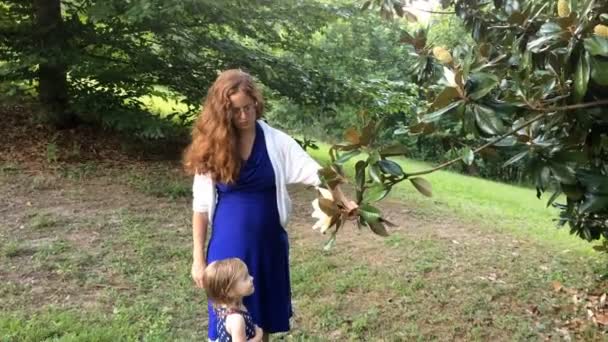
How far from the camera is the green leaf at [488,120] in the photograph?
1.84 metres

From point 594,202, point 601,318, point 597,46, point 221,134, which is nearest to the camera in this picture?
point 597,46

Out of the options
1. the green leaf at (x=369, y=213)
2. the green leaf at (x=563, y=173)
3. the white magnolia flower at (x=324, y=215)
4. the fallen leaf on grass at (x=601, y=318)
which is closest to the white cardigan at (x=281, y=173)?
the white magnolia flower at (x=324, y=215)

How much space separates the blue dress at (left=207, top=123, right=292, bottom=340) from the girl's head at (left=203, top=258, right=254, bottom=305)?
0.67 ft

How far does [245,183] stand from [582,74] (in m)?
1.57

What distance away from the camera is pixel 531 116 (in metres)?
2.14

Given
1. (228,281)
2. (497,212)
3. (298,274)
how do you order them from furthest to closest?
(497,212)
(298,274)
(228,281)


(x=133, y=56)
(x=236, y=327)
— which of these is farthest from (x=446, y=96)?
(x=133, y=56)

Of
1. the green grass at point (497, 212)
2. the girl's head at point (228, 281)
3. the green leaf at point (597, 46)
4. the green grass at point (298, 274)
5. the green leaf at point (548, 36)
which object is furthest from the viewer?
the green grass at point (497, 212)

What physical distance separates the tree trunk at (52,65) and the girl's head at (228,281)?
5373 mm

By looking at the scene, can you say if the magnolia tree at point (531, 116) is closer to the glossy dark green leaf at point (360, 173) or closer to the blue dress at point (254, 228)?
the glossy dark green leaf at point (360, 173)

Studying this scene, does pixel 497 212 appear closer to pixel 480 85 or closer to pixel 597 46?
pixel 480 85

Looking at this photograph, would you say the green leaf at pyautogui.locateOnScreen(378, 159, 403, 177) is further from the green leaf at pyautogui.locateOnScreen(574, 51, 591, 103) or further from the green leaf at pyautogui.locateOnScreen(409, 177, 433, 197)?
the green leaf at pyautogui.locateOnScreen(574, 51, 591, 103)

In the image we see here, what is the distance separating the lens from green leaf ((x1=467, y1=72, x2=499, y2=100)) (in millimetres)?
1823

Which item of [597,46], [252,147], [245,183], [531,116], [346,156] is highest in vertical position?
[597,46]
